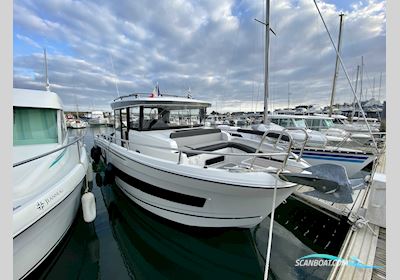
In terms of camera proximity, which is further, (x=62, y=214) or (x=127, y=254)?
(x=127, y=254)

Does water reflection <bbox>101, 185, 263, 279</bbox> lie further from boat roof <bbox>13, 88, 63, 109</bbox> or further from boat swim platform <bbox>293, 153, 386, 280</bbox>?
boat roof <bbox>13, 88, 63, 109</bbox>

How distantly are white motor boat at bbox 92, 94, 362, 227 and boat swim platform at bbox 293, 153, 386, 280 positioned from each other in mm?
1016

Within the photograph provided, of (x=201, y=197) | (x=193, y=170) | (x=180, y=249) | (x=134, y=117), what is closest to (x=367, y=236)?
(x=201, y=197)

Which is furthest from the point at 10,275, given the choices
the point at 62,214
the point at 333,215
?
the point at 333,215

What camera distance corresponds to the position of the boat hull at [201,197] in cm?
348

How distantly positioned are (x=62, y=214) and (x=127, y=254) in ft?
4.84

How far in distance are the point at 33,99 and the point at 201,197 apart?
466cm

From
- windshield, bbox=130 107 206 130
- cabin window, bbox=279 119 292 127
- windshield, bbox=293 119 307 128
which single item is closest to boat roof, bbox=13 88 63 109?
windshield, bbox=130 107 206 130

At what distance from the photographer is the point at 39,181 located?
11.4 feet

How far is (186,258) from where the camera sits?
3924mm

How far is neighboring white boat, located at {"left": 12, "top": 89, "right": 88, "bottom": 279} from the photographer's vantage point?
2684 millimetres

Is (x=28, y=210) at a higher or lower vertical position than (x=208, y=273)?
higher

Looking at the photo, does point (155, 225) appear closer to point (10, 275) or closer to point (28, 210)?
point (28, 210)

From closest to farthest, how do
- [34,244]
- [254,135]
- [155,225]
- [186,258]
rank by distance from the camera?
[34,244]
[186,258]
[155,225]
[254,135]
